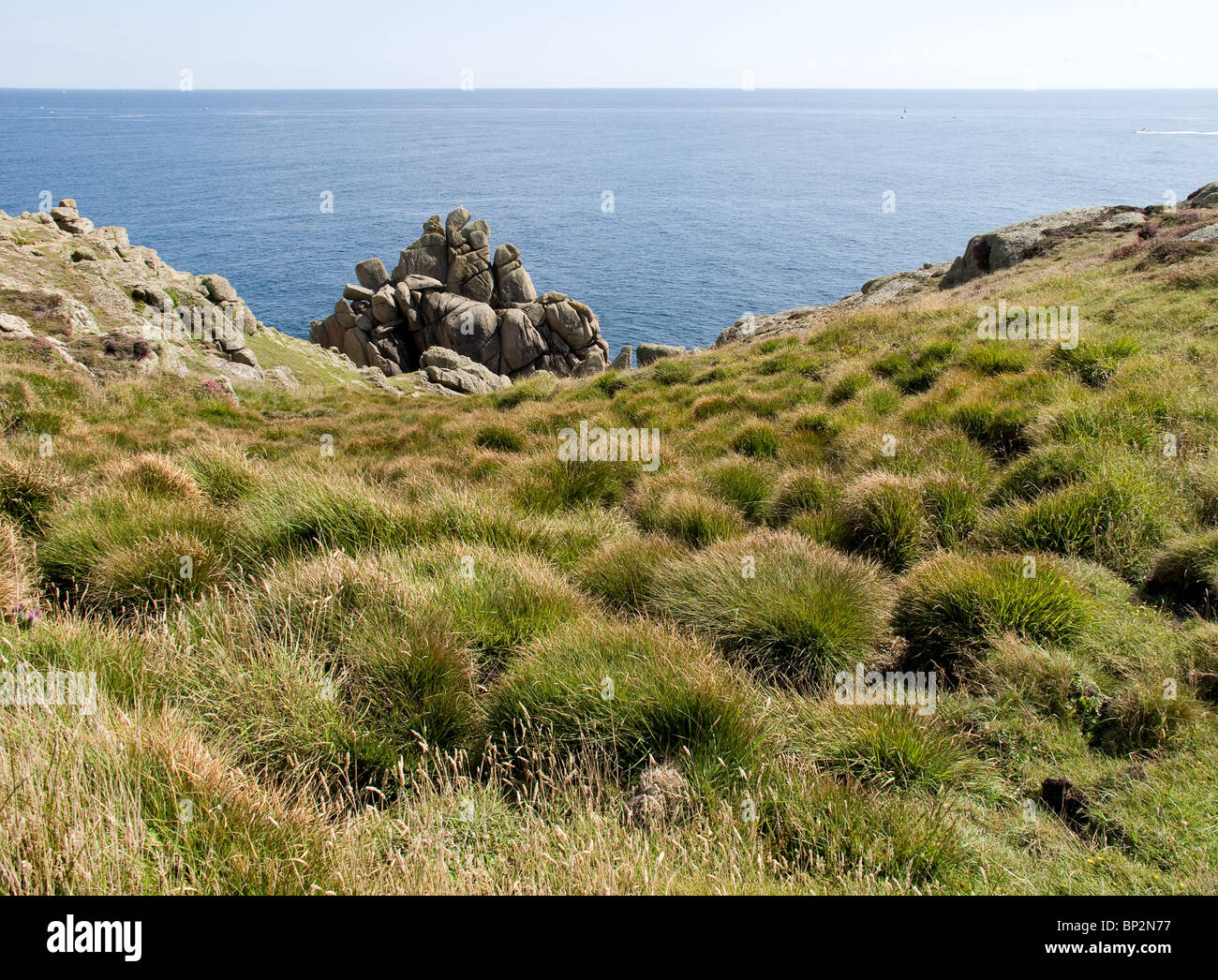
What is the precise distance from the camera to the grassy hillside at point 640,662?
3119mm

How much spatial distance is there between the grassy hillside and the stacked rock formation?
4933cm

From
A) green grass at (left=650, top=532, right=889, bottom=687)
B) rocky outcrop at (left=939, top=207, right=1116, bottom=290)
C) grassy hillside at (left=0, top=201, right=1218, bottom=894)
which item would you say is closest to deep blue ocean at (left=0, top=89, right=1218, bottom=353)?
rocky outcrop at (left=939, top=207, right=1116, bottom=290)

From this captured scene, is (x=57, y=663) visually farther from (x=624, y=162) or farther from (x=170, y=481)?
(x=624, y=162)

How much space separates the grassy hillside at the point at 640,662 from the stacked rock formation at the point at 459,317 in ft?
162

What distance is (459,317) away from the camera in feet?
188

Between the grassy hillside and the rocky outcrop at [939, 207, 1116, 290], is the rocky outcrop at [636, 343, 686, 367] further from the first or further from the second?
the grassy hillside

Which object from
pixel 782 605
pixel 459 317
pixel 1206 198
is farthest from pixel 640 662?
pixel 459 317

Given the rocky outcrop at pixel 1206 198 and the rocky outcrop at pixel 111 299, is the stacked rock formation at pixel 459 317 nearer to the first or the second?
the rocky outcrop at pixel 111 299

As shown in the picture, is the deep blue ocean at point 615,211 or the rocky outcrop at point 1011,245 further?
the deep blue ocean at point 615,211

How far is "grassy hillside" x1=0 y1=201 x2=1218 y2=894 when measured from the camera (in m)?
3.12

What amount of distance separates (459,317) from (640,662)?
185 ft

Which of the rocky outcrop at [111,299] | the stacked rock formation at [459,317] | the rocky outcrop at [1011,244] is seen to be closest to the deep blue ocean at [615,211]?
the stacked rock formation at [459,317]

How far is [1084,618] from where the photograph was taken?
525cm

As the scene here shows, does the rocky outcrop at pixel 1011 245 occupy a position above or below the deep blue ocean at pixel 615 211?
below
